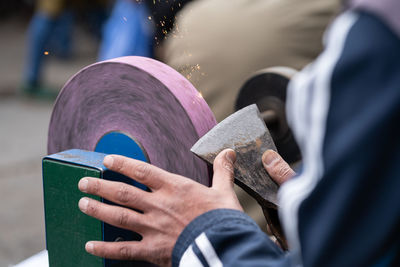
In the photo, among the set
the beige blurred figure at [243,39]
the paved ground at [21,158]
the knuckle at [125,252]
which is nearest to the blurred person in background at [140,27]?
the beige blurred figure at [243,39]

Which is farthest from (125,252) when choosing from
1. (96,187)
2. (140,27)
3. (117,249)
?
(140,27)

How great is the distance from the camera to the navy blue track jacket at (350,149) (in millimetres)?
529

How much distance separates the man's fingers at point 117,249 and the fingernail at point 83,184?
10 cm

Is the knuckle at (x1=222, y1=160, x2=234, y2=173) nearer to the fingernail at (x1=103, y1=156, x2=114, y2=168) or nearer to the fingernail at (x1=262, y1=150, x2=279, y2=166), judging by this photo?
the fingernail at (x1=262, y1=150, x2=279, y2=166)

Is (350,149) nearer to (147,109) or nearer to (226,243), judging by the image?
(226,243)

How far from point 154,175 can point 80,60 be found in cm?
739

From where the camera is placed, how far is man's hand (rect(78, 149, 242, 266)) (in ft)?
2.63

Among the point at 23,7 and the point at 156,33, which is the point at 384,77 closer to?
the point at 156,33

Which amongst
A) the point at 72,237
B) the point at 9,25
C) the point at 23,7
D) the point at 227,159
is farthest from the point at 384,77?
the point at 23,7

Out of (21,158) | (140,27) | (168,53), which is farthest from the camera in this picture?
(21,158)

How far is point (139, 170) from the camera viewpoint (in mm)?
844

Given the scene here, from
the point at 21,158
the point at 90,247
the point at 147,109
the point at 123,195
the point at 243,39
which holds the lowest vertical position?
the point at 21,158

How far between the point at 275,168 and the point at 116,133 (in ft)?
1.03

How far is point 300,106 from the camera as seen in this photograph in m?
0.58
